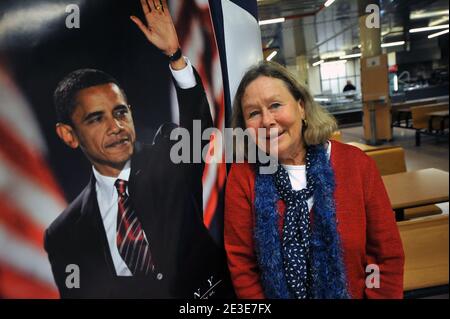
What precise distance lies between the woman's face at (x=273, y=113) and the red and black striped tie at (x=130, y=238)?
17.1 inches

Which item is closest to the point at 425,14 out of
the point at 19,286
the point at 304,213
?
the point at 304,213

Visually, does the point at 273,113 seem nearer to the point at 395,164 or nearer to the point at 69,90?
the point at 69,90

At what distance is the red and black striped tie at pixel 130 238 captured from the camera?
0.83 meters

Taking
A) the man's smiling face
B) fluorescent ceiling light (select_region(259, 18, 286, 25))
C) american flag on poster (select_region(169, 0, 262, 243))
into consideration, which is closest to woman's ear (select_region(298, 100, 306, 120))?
american flag on poster (select_region(169, 0, 262, 243))

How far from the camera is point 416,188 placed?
1823mm

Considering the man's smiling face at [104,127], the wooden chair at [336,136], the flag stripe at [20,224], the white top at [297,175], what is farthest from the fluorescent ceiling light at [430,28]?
the flag stripe at [20,224]

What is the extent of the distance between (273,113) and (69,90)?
1.85 feet

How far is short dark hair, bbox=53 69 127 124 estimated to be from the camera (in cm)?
69

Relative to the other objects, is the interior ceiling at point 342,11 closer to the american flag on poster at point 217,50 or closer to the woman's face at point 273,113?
the american flag on poster at point 217,50

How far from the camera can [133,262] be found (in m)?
0.85

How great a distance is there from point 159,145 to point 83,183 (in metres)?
0.25

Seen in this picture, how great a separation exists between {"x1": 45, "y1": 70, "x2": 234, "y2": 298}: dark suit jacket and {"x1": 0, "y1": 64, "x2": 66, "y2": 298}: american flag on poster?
32 millimetres
